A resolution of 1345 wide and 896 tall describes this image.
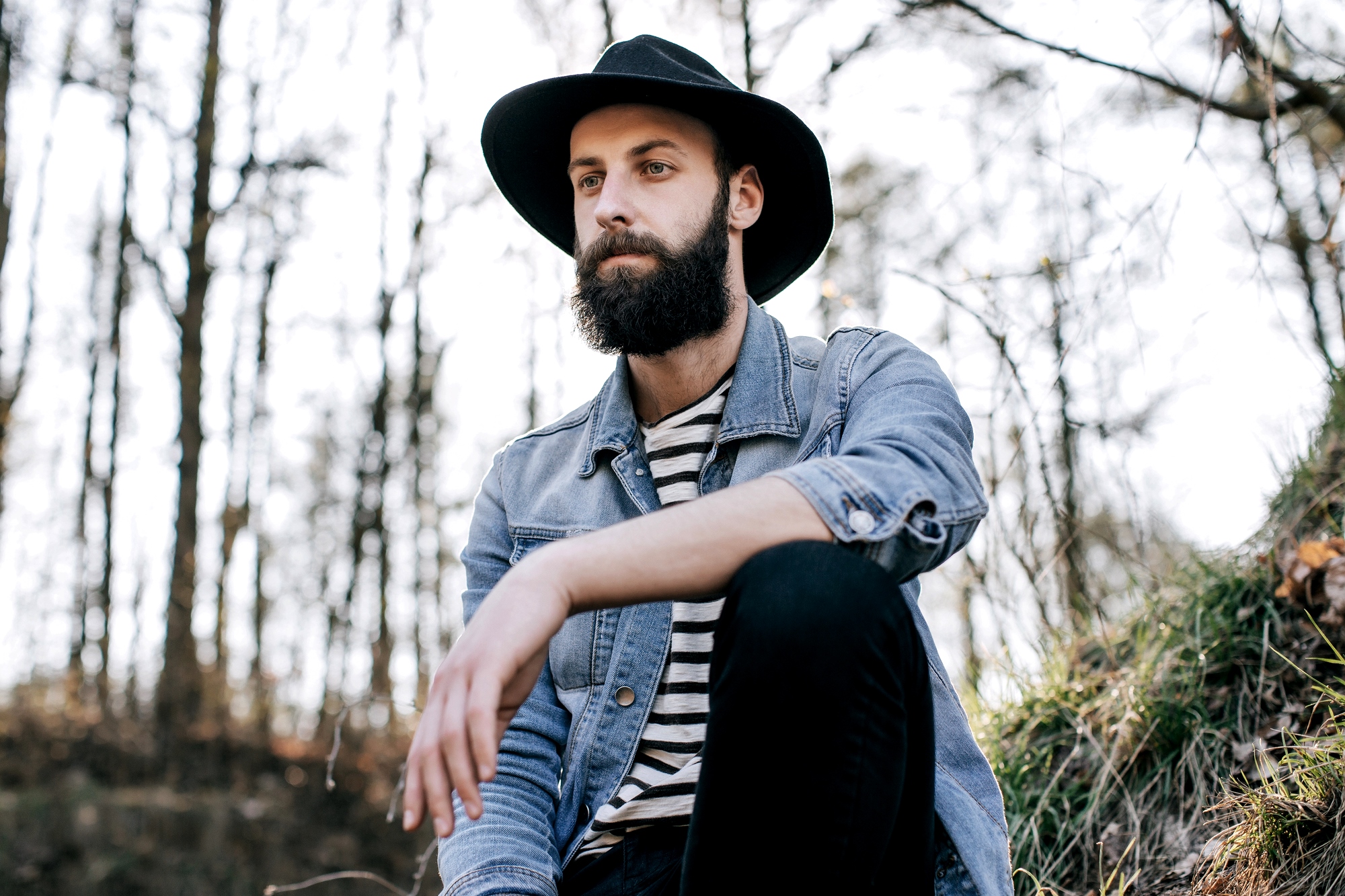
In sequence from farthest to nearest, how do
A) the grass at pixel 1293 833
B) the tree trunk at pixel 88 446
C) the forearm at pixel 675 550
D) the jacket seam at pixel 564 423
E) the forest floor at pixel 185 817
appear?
the tree trunk at pixel 88 446 → the forest floor at pixel 185 817 → the jacket seam at pixel 564 423 → the grass at pixel 1293 833 → the forearm at pixel 675 550

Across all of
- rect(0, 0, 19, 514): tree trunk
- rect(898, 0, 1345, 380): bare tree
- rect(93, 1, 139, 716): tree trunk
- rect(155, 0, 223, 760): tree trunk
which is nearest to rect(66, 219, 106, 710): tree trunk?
rect(93, 1, 139, 716): tree trunk

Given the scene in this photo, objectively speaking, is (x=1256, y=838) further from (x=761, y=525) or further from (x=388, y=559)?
(x=388, y=559)

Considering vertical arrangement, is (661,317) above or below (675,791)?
above

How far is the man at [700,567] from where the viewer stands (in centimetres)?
109

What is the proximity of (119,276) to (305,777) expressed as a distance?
8825 mm

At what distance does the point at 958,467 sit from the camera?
1391mm

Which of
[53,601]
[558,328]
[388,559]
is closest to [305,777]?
[388,559]

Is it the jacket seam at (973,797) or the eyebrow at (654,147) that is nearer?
the jacket seam at (973,797)

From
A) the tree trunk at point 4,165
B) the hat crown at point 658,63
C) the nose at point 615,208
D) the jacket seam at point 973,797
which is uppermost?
the tree trunk at point 4,165

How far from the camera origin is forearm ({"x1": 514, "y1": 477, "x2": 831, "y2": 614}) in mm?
1199

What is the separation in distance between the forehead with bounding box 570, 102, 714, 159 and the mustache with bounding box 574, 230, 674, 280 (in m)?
0.22

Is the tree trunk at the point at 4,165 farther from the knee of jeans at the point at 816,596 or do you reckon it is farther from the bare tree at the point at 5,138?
the knee of jeans at the point at 816,596

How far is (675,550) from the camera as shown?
47.2 inches

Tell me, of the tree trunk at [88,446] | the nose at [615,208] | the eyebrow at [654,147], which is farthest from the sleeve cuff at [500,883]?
the tree trunk at [88,446]
